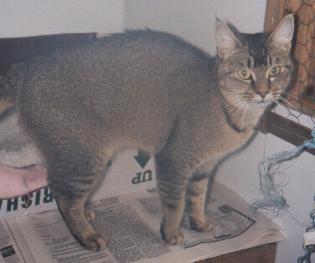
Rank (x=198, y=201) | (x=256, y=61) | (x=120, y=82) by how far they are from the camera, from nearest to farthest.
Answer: (x=256, y=61), (x=120, y=82), (x=198, y=201)

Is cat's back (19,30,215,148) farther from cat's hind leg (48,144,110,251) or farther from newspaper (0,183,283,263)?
newspaper (0,183,283,263)

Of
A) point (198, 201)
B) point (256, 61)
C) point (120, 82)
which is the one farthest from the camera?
point (198, 201)

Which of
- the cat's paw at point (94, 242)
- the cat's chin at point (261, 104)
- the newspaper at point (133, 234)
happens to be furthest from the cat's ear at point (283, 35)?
the cat's paw at point (94, 242)

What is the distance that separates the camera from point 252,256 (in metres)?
1.20

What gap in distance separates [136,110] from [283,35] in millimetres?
391

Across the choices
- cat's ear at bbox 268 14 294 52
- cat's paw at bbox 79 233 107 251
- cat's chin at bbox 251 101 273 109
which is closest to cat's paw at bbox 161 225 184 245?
cat's paw at bbox 79 233 107 251

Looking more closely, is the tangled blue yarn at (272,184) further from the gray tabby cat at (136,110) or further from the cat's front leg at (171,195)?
the cat's front leg at (171,195)

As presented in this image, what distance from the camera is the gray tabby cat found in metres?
1.09

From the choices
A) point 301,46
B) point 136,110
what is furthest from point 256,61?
point 136,110

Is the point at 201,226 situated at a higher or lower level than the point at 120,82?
lower

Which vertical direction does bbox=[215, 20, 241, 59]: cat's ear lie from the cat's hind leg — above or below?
above

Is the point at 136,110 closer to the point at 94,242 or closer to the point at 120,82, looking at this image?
the point at 120,82

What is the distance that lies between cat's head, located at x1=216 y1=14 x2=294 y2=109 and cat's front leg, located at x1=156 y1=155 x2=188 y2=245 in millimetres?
243

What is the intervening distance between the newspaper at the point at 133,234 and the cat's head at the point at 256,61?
384 millimetres
